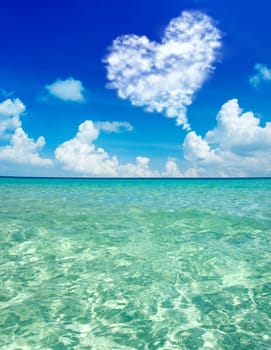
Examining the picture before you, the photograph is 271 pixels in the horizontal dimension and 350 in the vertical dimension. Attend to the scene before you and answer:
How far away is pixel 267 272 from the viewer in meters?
7.74

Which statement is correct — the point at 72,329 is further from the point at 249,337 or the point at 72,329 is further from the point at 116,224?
the point at 116,224

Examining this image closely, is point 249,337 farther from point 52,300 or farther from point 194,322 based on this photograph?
point 52,300

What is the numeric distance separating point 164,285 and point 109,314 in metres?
1.81

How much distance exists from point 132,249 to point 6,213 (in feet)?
33.4

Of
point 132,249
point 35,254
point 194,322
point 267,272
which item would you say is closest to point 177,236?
point 132,249

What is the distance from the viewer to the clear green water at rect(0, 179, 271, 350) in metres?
4.79

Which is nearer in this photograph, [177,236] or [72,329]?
[72,329]

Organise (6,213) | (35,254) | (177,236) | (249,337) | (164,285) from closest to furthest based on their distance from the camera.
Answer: (249,337) < (164,285) < (35,254) < (177,236) < (6,213)

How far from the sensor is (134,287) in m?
6.74

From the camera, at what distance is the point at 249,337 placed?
15.4 feet

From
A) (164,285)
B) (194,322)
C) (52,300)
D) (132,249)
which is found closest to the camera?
(194,322)

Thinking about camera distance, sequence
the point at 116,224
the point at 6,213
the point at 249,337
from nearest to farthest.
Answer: the point at 249,337 → the point at 116,224 → the point at 6,213

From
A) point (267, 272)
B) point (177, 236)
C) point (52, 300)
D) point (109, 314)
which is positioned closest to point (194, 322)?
point (109, 314)

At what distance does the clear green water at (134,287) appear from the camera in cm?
479
